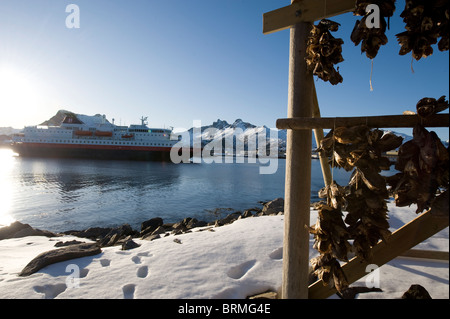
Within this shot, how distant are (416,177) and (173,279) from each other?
291 centimetres

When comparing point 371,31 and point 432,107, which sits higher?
point 371,31

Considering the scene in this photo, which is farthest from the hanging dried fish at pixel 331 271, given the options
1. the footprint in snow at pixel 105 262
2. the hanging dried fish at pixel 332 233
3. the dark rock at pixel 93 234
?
the dark rock at pixel 93 234

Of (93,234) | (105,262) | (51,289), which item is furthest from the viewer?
(93,234)

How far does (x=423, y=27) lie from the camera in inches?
51.9

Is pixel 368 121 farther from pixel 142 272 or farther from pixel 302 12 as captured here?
pixel 142 272

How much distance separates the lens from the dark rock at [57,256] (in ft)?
12.0

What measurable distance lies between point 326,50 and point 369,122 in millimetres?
603

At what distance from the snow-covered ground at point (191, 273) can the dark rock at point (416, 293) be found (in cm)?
9

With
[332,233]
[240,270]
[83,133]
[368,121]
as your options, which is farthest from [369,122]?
[83,133]

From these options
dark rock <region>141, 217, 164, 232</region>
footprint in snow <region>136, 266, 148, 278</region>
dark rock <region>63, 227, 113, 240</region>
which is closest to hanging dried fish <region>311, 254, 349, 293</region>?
footprint in snow <region>136, 266, 148, 278</region>

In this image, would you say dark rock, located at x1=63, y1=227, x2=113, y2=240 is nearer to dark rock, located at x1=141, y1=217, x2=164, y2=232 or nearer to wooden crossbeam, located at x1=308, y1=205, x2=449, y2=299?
dark rock, located at x1=141, y1=217, x2=164, y2=232

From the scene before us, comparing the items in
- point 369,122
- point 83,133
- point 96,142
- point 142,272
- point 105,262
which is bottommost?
point 105,262
